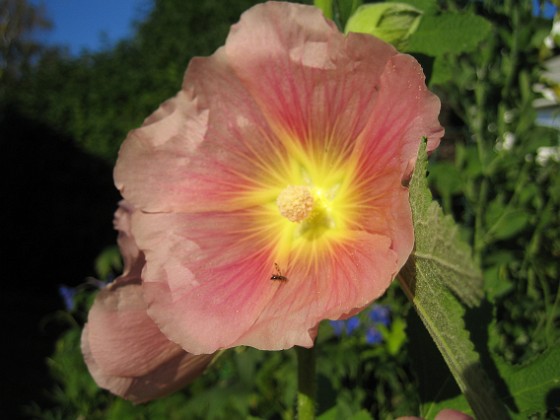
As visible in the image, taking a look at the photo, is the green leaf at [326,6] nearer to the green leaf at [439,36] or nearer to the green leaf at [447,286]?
the green leaf at [439,36]

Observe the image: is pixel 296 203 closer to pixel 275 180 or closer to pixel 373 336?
pixel 275 180

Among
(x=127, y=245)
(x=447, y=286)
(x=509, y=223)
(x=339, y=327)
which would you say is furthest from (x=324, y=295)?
(x=339, y=327)

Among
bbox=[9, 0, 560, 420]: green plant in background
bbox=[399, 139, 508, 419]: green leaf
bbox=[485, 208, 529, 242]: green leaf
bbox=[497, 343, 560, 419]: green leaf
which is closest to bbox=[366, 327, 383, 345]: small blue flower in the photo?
bbox=[9, 0, 560, 420]: green plant in background

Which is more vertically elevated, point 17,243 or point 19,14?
point 19,14

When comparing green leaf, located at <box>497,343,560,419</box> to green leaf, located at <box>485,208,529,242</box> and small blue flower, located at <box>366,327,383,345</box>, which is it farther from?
small blue flower, located at <box>366,327,383,345</box>

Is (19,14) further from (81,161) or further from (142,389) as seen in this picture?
(142,389)

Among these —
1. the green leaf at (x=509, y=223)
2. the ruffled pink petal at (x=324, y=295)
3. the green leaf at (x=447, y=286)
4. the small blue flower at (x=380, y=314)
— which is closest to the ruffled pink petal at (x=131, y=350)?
the ruffled pink petal at (x=324, y=295)

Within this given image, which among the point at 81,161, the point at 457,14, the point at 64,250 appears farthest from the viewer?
the point at 64,250

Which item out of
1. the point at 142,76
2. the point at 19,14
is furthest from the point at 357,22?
the point at 19,14
